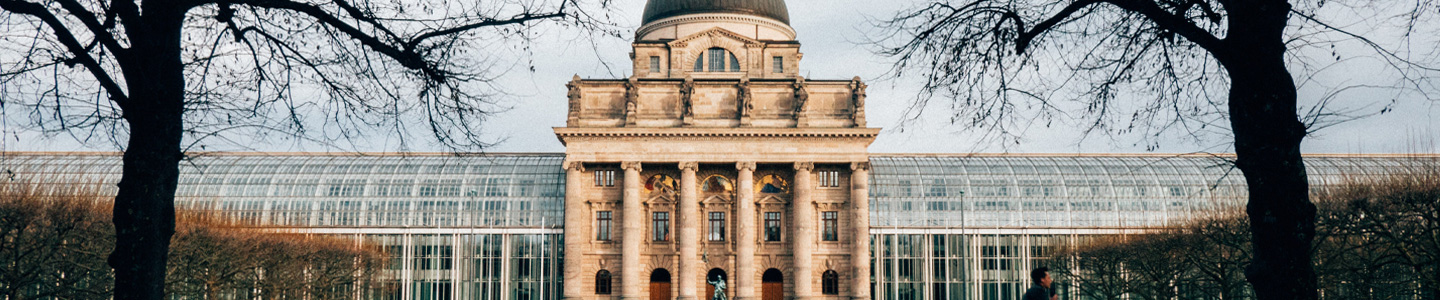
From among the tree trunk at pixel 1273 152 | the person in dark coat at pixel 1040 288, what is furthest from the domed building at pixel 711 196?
the tree trunk at pixel 1273 152

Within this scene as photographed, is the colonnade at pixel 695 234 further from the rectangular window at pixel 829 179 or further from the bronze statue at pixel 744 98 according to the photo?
the bronze statue at pixel 744 98

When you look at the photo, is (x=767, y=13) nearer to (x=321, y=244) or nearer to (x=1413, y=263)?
(x=321, y=244)

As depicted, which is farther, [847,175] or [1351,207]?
[847,175]

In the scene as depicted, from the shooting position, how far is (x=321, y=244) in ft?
254

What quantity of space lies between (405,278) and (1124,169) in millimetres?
59272

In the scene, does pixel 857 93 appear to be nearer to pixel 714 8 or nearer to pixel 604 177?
pixel 714 8

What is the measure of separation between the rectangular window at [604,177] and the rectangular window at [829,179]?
14.8m

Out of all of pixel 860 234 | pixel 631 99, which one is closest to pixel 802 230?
pixel 860 234

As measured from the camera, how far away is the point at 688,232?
79.4 meters

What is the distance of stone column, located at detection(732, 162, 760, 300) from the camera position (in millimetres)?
79375

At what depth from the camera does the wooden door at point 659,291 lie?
270 feet

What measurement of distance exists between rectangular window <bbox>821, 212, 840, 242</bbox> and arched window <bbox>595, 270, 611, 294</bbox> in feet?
51.1

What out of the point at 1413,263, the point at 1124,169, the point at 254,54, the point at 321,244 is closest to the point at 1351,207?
the point at 1413,263

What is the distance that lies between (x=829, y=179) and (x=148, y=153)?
229 feet
